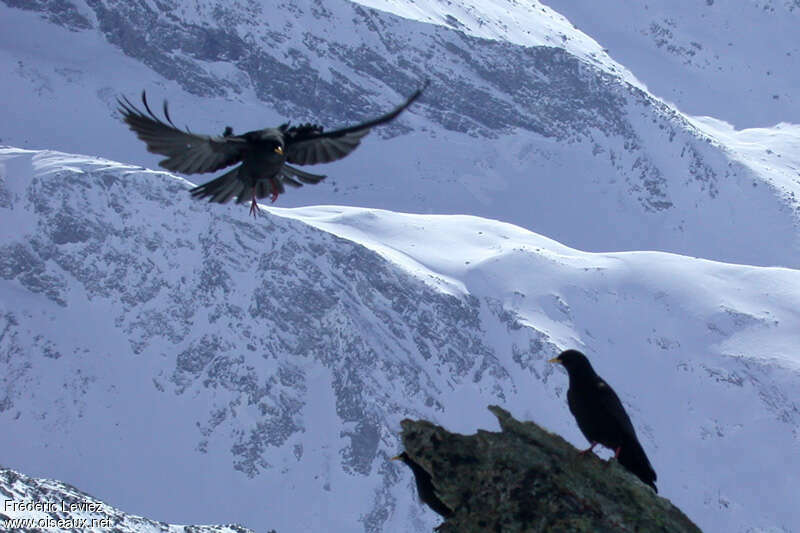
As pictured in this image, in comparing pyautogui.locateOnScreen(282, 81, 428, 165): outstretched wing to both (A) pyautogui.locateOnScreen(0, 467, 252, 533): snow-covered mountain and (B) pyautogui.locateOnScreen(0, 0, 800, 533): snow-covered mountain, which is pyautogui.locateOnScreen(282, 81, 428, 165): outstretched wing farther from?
(B) pyautogui.locateOnScreen(0, 0, 800, 533): snow-covered mountain

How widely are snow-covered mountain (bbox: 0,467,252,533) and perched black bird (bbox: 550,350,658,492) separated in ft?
185

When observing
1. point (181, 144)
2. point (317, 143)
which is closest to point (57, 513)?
point (317, 143)

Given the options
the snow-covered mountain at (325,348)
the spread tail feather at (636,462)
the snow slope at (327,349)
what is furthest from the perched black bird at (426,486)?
the snow-covered mountain at (325,348)

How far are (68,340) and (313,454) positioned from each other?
122 feet

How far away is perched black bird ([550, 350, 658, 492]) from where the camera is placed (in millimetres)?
12914

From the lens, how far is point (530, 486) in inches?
472

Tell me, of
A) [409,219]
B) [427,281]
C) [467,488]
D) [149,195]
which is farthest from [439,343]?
[467,488]

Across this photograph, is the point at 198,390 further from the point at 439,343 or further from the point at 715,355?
the point at 715,355

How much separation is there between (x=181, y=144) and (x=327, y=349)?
148521 millimetres

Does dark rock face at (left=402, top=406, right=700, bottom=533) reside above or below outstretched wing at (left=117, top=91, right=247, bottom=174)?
below

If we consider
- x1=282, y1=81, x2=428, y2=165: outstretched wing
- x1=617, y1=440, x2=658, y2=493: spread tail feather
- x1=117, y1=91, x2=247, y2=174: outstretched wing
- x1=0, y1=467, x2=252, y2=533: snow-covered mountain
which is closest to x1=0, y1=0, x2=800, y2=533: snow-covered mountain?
x1=0, y1=467, x2=252, y2=533: snow-covered mountain

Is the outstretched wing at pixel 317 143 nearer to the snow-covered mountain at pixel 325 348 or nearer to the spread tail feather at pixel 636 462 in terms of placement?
the spread tail feather at pixel 636 462

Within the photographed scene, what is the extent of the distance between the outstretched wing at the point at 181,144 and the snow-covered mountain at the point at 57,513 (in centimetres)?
5470

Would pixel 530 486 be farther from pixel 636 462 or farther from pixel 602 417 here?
pixel 602 417
